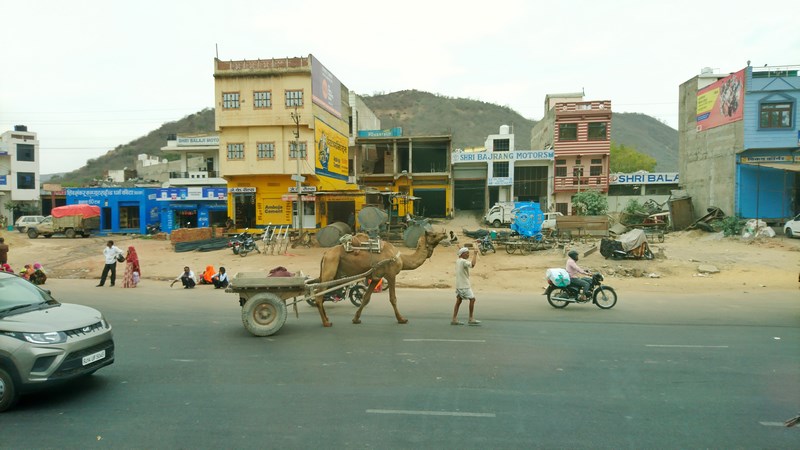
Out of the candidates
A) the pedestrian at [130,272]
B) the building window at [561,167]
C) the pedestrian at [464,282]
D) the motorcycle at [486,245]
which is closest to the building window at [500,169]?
the building window at [561,167]

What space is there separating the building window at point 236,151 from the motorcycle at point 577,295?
29.6 meters

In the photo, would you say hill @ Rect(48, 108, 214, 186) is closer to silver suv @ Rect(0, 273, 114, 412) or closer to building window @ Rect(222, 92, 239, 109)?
building window @ Rect(222, 92, 239, 109)

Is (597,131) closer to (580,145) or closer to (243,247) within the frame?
(580,145)

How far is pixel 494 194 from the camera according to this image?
45.0 meters

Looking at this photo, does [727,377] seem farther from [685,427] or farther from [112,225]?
[112,225]

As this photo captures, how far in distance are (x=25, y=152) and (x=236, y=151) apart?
1376 inches

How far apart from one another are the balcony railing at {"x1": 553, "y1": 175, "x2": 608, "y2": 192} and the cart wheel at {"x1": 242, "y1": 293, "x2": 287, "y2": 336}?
120ft

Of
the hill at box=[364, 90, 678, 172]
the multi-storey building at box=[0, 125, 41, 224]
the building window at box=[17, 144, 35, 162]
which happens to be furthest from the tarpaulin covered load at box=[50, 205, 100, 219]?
the hill at box=[364, 90, 678, 172]

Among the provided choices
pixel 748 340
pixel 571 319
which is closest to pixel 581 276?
pixel 571 319

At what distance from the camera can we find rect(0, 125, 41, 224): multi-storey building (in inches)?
2103

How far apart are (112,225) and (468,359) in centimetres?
4362

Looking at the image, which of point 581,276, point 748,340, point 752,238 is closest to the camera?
point 748,340

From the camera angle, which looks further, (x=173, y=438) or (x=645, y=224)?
(x=645, y=224)

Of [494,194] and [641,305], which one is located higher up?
[494,194]
